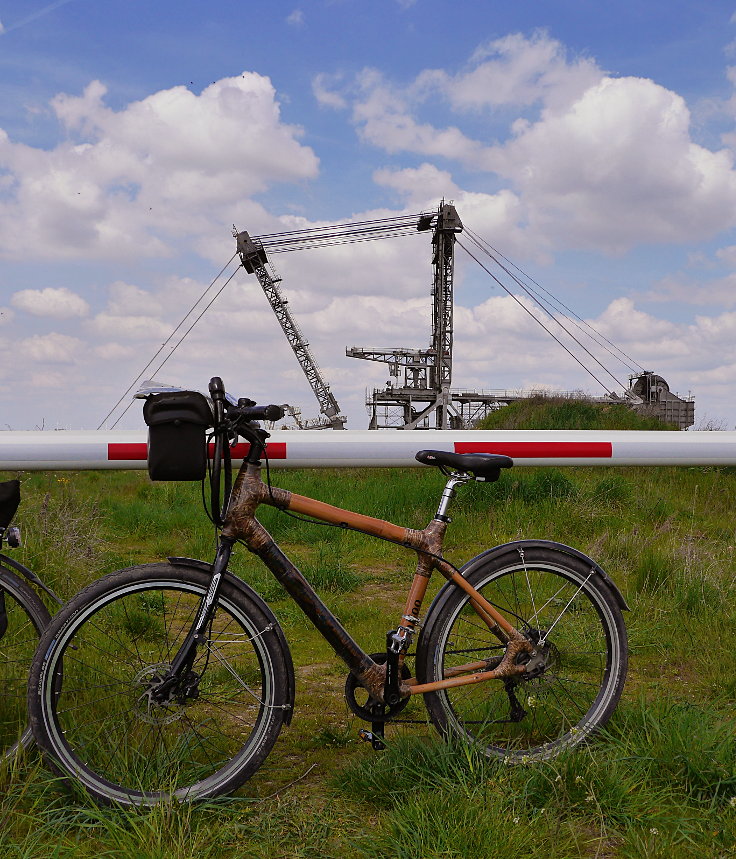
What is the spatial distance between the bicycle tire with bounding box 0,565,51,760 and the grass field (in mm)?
230

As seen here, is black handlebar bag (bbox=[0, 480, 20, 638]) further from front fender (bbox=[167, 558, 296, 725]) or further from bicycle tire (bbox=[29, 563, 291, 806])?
front fender (bbox=[167, 558, 296, 725])

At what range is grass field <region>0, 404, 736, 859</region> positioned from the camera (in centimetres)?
246

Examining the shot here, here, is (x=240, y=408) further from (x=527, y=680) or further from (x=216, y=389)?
(x=527, y=680)

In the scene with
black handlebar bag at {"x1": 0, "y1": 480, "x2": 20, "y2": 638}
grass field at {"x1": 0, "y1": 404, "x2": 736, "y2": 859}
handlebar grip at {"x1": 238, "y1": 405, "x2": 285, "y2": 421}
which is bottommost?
grass field at {"x1": 0, "y1": 404, "x2": 736, "y2": 859}

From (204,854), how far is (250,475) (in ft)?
4.00

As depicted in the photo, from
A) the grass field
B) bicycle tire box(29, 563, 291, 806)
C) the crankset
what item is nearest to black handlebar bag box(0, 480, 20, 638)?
bicycle tire box(29, 563, 291, 806)

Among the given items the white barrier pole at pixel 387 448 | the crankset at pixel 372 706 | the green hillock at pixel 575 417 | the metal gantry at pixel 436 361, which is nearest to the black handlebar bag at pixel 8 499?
the white barrier pole at pixel 387 448

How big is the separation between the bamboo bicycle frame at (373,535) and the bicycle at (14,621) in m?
Result: 0.92

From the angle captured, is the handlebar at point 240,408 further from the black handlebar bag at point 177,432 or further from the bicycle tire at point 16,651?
the bicycle tire at point 16,651

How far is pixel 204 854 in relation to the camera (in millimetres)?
2391

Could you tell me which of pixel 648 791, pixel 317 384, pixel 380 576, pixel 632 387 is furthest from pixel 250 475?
pixel 317 384

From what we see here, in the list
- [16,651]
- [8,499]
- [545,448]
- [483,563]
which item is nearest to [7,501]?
[8,499]

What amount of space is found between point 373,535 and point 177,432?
0.83m

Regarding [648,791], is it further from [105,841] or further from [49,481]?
[49,481]
